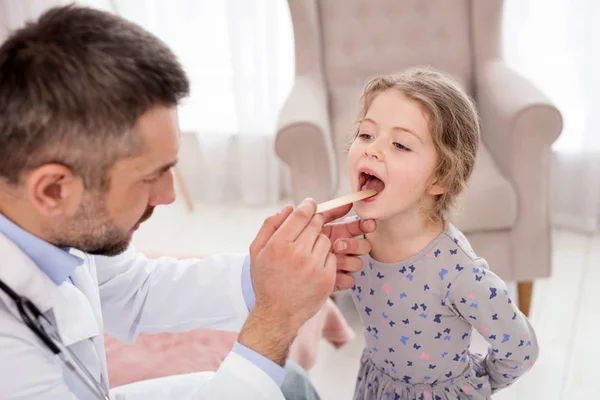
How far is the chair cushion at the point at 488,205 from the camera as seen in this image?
6.92 ft

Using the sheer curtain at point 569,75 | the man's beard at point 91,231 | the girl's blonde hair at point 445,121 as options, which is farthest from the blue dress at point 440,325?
the sheer curtain at point 569,75

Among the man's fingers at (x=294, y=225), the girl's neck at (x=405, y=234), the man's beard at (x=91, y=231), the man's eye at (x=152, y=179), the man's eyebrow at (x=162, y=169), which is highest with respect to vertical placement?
the man's eyebrow at (x=162, y=169)

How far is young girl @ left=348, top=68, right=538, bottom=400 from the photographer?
121 centimetres

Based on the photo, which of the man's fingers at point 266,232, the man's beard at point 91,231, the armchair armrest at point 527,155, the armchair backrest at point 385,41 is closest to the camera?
the man's beard at point 91,231

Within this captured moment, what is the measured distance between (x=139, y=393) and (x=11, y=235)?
48 cm

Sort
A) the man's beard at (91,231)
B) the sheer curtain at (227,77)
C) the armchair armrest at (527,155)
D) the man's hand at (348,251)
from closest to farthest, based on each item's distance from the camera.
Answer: the man's beard at (91,231) < the man's hand at (348,251) < the armchair armrest at (527,155) < the sheer curtain at (227,77)

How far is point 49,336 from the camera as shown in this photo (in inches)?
39.5

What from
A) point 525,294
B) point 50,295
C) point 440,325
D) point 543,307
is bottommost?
point 543,307

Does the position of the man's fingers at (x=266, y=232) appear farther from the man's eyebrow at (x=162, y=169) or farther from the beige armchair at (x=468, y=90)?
the beige armchair at (x=468, y=90)

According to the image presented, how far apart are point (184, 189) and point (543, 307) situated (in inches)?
67.7

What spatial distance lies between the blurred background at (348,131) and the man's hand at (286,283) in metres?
0.52

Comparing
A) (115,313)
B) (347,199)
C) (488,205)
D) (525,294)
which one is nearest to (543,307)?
(525,294)

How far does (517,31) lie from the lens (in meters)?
2.83

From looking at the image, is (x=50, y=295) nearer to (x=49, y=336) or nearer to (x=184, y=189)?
(x=49, y=336)
